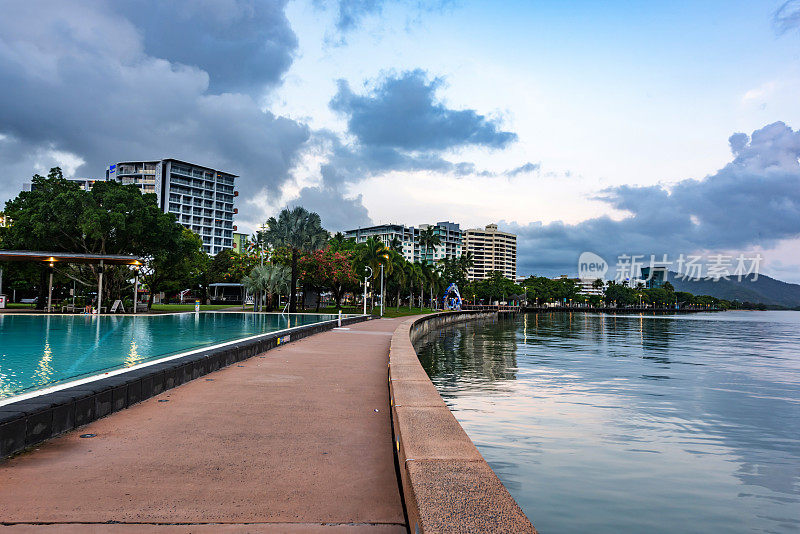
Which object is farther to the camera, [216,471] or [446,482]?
[216,471]

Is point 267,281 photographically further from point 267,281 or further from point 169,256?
point 169,256

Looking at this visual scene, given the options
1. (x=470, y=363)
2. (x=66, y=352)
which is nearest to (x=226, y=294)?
(x=470, y=363)

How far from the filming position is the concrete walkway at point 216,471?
3.84 m

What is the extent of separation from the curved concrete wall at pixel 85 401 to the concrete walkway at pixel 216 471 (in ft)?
0.60

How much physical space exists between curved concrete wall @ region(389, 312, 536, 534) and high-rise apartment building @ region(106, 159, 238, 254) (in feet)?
462

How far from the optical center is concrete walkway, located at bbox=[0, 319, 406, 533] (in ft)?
12.6

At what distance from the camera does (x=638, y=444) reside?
9.98 m

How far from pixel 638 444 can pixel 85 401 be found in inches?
376

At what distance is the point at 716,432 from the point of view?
1139cm

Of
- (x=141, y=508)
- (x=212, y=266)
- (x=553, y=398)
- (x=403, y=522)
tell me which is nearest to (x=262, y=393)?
(x=141, y=508)

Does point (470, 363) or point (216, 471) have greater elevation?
point (216, 471)

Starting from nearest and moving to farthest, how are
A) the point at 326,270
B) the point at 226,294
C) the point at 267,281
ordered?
the point at 267,281, the point at 326,270, the point at 226,294

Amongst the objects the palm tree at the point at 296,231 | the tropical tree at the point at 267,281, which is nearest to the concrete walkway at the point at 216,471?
the tropical tree at the point at 267,281

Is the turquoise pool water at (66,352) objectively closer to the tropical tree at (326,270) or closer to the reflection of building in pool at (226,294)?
the tropical tree at (326,270)
